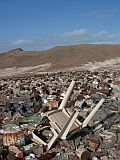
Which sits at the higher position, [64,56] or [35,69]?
[64,56]

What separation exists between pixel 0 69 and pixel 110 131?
1973 inches

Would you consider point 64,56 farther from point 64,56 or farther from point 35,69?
point 35,69

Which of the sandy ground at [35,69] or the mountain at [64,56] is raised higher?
the mountain at [64,56]

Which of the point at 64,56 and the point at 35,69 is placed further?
the point at 64,56

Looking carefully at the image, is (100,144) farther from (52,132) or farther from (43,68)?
(43,68)

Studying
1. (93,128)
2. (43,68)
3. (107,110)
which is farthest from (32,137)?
(43,68)

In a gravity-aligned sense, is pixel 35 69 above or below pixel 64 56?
below

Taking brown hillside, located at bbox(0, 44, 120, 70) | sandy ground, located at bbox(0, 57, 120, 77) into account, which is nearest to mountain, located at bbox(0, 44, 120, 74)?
brown hillside, located at bbox(0, 44, 120, 70)

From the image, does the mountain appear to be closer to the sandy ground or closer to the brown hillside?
the brown hillside

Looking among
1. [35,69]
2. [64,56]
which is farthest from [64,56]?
[35,69]

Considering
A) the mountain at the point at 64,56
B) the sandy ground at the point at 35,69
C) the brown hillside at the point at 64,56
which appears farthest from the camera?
the brown hillside at the point at 64,56

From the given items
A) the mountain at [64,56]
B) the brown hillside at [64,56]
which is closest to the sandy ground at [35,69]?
the mountain at [64,56]

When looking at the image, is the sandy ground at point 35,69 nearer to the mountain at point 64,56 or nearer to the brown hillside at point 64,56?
the mountain at point 64,56

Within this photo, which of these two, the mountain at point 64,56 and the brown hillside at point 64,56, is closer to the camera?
the mountain at point 64,56
